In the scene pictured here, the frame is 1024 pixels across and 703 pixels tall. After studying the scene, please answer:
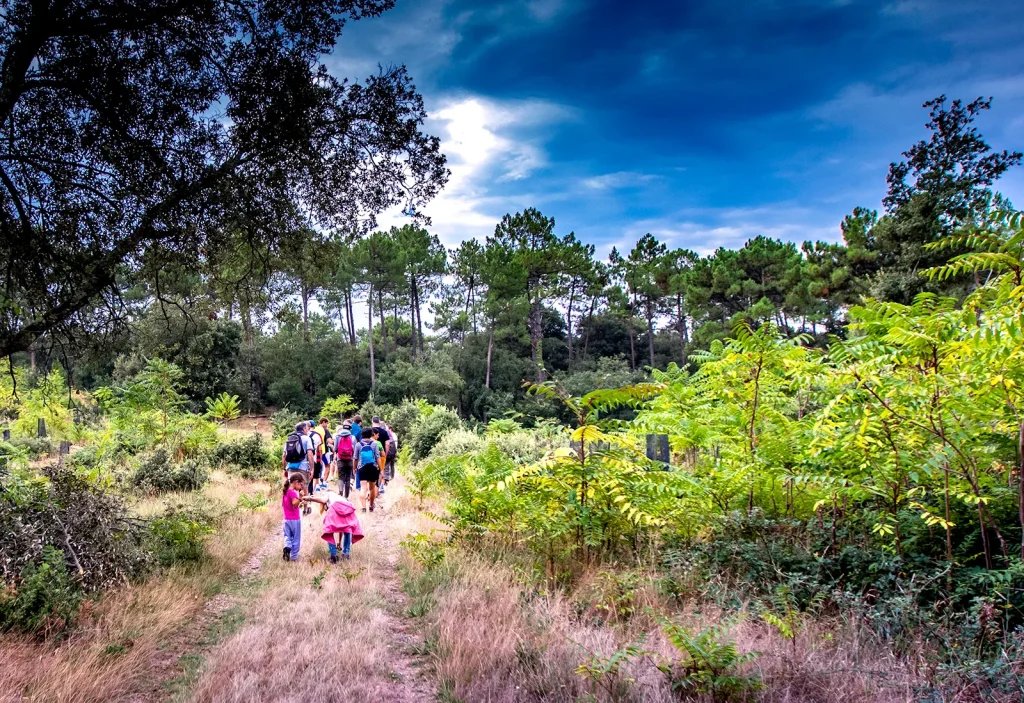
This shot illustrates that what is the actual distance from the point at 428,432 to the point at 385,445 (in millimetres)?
9081

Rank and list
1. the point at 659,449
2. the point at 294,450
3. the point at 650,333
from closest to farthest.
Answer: the point at 659,449
the point at 294,450
the point at 650,333

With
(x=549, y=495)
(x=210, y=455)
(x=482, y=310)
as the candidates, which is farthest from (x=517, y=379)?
(x=549, y=495)

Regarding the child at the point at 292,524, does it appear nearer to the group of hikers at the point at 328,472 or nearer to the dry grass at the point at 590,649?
the group of hikers at the point at 328,472

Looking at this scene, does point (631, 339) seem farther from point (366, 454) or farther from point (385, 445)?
point (366, 454)

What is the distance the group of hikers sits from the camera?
22.8 feet

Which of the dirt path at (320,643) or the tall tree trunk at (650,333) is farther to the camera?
the tall tree trunk at (650,333)

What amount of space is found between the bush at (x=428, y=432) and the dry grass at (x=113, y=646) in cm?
1497

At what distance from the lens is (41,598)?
402 cm

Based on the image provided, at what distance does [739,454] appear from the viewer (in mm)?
5355

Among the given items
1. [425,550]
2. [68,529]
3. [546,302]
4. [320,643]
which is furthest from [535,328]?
[320,643]

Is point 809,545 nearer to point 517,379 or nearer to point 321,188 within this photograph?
point 321,188

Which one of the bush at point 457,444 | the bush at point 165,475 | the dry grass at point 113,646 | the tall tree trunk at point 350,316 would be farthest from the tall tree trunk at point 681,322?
the dry grass at point 113,646

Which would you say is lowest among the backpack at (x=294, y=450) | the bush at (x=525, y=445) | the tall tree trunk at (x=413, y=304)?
the bush at (x=525, y=445)

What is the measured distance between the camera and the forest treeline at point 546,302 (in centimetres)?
2270
